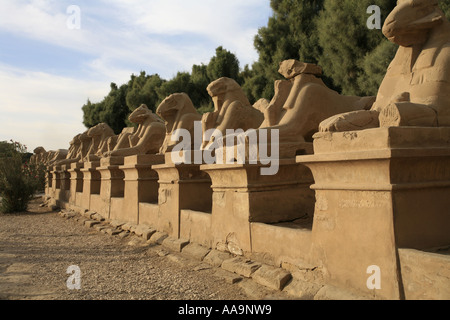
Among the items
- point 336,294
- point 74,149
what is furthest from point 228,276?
point 74,149

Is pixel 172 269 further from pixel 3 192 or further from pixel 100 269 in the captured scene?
pixel 3 192

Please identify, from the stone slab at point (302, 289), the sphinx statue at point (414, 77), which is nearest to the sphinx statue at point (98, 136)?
the stone slab at point (302, 289)

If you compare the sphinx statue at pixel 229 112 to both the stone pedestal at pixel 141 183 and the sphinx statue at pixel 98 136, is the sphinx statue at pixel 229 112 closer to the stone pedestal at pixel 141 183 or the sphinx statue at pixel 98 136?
the stone pedestal at pixel 141 183

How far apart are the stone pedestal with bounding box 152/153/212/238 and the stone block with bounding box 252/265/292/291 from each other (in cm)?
213

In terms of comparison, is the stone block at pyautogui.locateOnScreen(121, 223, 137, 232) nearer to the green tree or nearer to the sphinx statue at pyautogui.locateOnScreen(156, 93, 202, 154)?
the sphinx statue at pyautogui.locateOnScreen(156, 93, 202, 154)

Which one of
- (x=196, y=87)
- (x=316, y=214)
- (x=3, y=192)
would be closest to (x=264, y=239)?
(x=316, y=214)

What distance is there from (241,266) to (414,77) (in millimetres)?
2254

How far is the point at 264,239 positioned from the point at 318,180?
985 mm

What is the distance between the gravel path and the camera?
357 centimetres

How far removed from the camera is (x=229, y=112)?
5.53 meters

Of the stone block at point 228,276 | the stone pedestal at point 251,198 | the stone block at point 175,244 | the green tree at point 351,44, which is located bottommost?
the stone block at point 228,276

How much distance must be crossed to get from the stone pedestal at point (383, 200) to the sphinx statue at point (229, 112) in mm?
2662

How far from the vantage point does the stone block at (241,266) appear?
3.70m

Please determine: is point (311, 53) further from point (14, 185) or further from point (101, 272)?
point (101, 272)
